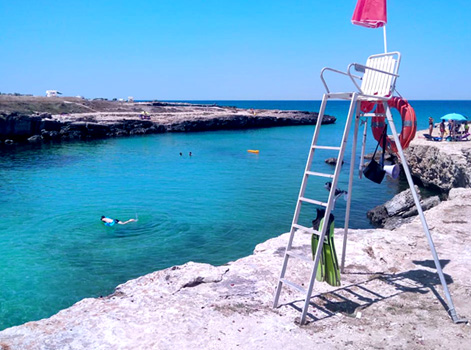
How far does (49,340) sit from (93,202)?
734 inches

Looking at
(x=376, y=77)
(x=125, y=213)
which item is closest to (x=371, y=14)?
(x=376, y=77)

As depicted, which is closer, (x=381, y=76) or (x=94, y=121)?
(x=381, y=76)

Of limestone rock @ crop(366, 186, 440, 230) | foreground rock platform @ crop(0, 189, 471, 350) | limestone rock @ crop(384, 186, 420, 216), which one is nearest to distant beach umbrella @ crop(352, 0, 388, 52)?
foreground rock platform @ crop(0, 189, 471, 350)

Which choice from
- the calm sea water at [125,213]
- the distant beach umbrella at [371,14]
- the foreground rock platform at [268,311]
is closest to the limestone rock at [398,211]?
the calm sea water at [125,213]

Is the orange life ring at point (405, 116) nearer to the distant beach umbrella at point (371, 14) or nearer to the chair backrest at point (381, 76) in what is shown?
the chair backrest at point (381, 76)

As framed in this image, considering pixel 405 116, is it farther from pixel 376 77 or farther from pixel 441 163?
pixel 441 163

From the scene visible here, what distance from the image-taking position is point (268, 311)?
22.1ft

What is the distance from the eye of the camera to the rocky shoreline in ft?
179

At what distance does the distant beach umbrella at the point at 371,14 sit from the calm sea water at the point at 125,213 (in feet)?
31.1

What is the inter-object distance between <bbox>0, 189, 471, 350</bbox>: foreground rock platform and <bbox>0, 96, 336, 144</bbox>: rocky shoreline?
52392mm

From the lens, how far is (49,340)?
5.73 meters

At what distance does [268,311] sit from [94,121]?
202ft

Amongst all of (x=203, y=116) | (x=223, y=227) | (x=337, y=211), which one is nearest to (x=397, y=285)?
(x=223, y=227)

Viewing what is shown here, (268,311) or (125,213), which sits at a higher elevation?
(268,311)
